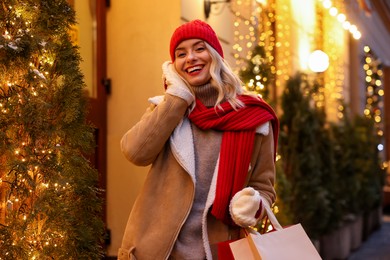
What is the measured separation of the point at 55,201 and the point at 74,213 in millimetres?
136

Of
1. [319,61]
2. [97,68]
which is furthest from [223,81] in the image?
[319,61]

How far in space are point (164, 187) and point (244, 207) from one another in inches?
14.2

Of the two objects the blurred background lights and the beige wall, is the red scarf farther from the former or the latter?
the blurred background lights

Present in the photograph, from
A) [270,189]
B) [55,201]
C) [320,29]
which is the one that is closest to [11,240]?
[55,201]

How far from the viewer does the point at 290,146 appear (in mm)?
8523

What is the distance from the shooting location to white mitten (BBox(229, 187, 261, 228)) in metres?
2.97

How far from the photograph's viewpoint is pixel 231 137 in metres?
3.10

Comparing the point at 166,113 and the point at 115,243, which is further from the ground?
the point at 166,113

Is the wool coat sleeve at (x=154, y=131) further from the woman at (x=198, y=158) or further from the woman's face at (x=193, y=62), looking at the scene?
the woman's face at (x=193, y=62)

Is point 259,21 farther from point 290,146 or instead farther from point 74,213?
point 74,213

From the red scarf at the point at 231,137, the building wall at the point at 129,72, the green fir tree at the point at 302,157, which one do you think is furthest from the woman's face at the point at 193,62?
the green fir tree at the point at 302,157

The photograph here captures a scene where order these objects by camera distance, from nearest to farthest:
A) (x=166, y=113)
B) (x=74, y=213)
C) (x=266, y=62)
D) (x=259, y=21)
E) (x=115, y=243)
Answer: (x=166, y=113), (x=74, y=213), (x=115, y=243), (x=266, y=62), (x=259, y=21)

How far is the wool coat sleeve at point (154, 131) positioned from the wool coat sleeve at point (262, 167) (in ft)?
1.18

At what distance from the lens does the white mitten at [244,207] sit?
2975mm
